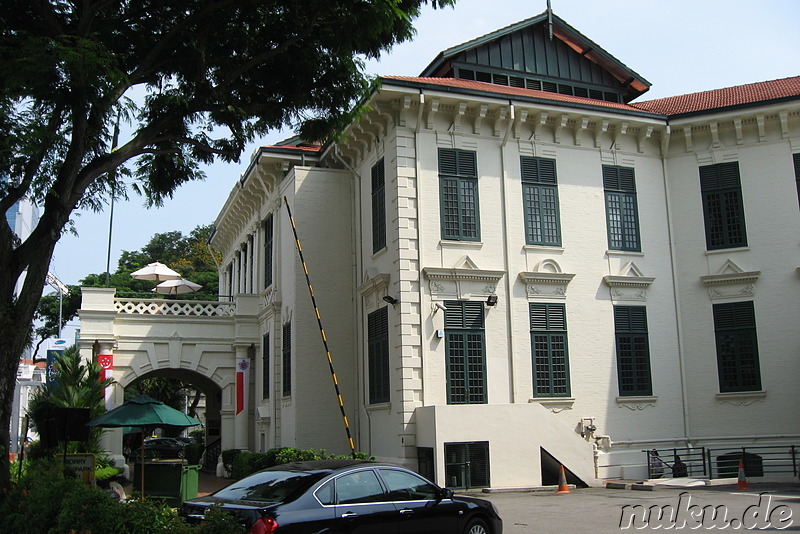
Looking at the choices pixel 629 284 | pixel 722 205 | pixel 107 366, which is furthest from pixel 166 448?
pixel 722 205

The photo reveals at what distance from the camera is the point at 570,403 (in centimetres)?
2120

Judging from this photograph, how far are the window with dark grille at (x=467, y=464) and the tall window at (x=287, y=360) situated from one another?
276 inches

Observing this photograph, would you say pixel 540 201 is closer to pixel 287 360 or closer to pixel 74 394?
pixel 287 360

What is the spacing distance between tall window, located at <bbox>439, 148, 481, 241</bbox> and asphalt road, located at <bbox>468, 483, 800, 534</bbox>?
683cm

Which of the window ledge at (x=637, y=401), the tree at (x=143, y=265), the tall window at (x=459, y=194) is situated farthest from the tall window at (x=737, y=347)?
the tree at (x=143, y=265)

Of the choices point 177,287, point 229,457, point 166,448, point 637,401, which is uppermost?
point 177,287

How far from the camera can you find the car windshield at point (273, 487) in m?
9.29

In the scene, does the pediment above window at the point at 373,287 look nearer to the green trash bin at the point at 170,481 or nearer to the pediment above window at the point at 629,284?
the pediment above window at the point at 629,284

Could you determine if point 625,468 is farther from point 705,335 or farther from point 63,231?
point 63,231

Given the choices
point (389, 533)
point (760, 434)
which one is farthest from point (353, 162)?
point (389, 533)

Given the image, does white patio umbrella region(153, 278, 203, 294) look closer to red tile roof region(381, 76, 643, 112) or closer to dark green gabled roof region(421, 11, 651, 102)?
dark green gabled roof region(421, 11, 651, 102)

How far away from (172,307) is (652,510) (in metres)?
19.4

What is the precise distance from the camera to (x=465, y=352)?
20344mm

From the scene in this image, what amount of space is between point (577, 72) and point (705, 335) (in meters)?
9.33
